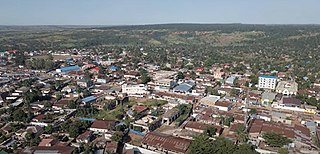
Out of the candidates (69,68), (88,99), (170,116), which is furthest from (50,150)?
(69,68)

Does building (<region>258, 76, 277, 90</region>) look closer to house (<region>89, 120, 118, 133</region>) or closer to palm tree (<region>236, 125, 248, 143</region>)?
palm tree (<region>236, 125, 248, 143</region>)

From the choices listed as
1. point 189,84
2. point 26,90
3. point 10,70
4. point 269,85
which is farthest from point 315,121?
point 10,70

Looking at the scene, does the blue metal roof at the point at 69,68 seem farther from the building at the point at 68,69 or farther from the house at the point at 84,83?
the house at the point at 84,83

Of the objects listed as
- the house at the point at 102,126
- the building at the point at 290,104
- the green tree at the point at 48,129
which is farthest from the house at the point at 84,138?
the building at the point at 290,104

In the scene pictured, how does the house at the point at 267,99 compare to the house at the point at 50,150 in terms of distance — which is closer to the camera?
the house at the point at 50,150

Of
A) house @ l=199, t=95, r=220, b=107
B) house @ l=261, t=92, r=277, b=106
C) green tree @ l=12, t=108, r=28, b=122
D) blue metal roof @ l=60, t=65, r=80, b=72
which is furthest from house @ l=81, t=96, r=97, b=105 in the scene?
blue metal roof @ l=60, t=65, r=80, b=72

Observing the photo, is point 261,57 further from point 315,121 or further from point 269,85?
point 315,121
